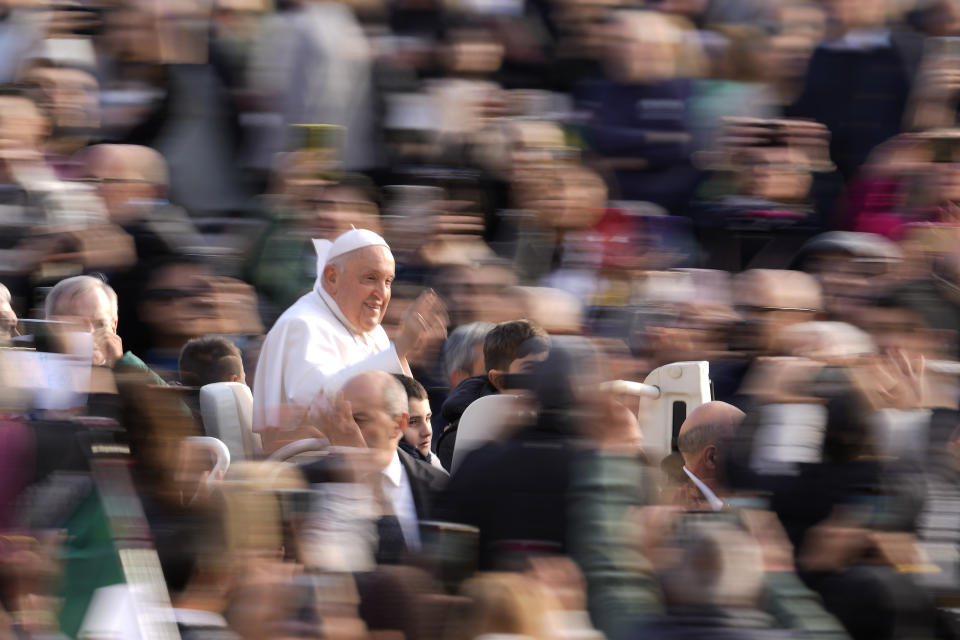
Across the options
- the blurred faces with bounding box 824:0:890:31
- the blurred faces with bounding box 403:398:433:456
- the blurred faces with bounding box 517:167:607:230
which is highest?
the blurred faces with bounding box 824:0:890:31

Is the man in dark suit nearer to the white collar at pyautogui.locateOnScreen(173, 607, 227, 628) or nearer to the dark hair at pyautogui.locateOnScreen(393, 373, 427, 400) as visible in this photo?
the white collar at pyautogui.locateOnScreen(173, 607, 227, 628)

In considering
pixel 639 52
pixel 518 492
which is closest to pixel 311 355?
pixel 518 492

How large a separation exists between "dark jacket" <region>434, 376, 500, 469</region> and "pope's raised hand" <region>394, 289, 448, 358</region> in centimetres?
37

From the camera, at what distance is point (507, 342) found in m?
5.57

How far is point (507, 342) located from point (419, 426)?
1.33ft

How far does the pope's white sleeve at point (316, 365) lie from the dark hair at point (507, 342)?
0.41 meters

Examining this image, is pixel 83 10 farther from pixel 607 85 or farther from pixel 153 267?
pixel 607 85

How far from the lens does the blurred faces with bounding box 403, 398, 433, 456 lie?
562cm

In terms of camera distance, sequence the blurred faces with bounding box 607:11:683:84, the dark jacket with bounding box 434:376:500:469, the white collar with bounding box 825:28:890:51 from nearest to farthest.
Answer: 1. the dark jacket with bounding box 434:376:500:469
2. the blurred faces with bounding box 607:11:683:84
3. the white collar with bounding box 825:28:890:51

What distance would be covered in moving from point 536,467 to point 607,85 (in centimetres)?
293

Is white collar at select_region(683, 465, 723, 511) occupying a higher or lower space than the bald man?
lower

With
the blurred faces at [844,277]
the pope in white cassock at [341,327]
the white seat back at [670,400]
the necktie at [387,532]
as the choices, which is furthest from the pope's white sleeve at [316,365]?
the blurred faces at [844,277]

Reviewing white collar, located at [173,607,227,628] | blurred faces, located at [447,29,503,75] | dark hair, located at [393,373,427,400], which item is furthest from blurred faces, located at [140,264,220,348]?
white collar, located at [173,607,227,628]

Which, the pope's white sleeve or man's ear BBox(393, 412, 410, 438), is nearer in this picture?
man's ear BBox(393, 412, 410, 438)
